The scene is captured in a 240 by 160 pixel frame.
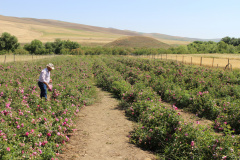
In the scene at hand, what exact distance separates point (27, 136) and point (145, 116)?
12.3 ft

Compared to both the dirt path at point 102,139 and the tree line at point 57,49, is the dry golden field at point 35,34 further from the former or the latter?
the dirt path at point 102,139

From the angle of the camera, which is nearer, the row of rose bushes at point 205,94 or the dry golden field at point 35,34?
the row of rose bushes at point 205,94

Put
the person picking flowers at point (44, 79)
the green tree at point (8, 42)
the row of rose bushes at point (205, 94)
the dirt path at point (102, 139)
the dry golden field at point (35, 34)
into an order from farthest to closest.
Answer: the dry golden field at point (35, 34) < the green tree at point (8, 42) < the person picking flowers at point (44, 79) < the row of rose bushes at point (205, 94) < the dirt path at point (102, 139)

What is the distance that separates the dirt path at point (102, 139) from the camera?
5973mm

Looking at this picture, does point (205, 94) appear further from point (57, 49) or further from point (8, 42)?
point (57, 49)

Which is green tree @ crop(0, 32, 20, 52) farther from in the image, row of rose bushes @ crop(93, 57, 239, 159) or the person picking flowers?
row of rose bushes @ crop(93, 57, 239, 159)

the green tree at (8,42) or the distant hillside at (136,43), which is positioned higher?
the distant hillside at (136,43)

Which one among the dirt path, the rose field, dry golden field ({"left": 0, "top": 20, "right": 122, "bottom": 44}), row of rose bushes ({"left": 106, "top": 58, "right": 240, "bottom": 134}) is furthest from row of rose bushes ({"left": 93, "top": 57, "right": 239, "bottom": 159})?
dry golden field ({"left": 0, "top": 20, "right": 122, "bottom": 44})

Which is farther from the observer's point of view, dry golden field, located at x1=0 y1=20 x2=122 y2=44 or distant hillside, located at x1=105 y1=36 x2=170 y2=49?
distant hillside, located at x1=105 y1=36 x2=170 y2=49

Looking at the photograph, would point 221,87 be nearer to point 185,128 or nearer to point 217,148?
point 185,128

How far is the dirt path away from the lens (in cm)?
597

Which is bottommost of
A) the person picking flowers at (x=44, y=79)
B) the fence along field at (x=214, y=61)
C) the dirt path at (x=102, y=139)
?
the dirt path at (x=102, y=139)

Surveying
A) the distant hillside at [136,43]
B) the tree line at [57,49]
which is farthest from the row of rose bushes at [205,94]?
the distant hillside at [136,43]

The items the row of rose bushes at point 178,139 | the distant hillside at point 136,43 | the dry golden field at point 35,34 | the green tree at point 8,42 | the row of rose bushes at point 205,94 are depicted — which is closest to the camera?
the row of rose bushes at point 178,139
